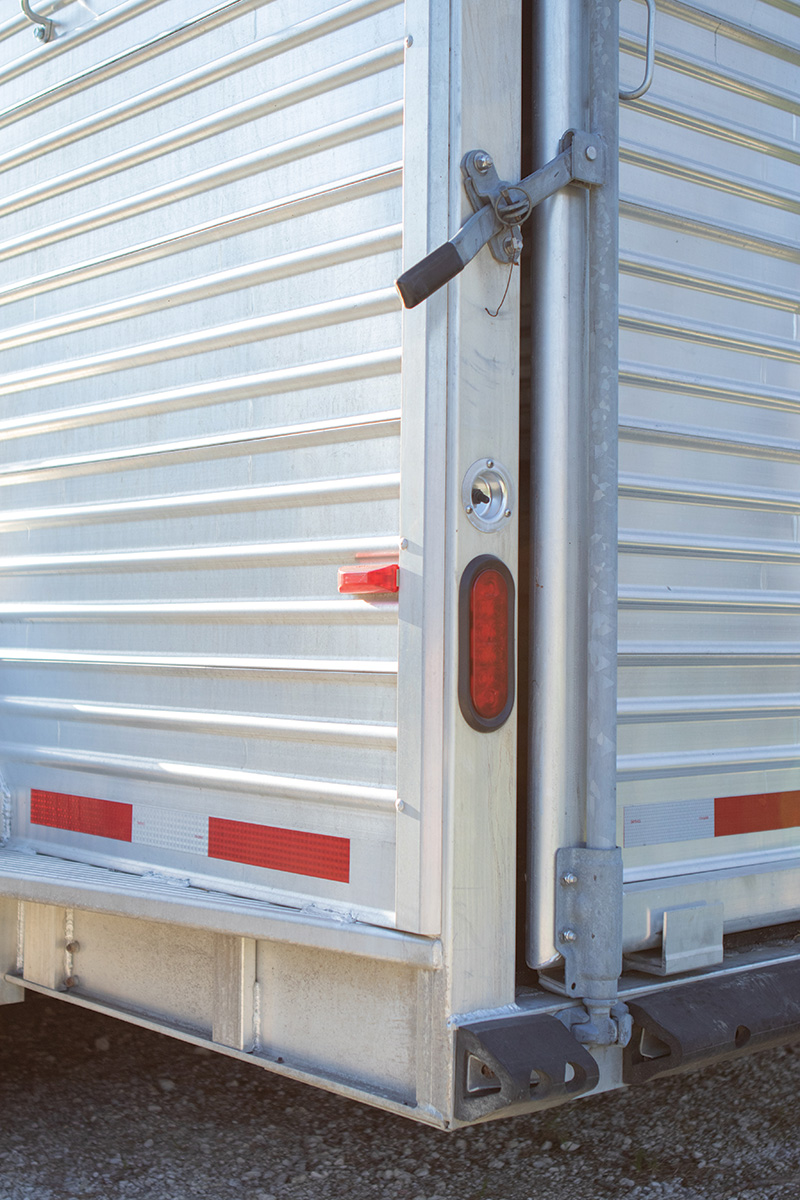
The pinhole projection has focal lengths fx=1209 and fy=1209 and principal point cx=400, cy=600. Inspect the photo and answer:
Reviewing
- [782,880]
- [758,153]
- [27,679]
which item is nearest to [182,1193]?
[27,679]

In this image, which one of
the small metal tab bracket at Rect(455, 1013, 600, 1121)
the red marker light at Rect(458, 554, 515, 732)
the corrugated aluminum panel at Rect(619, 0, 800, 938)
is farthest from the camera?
the corrugated aluminum panel at Rect(619, 0, 800, 938)

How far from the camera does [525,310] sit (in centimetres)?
250

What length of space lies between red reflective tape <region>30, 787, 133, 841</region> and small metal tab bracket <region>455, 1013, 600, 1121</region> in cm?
109

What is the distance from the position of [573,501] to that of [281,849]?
903mm

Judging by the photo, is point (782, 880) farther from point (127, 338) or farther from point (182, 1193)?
point (127, 338)

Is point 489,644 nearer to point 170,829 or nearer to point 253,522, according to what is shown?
point 253,522

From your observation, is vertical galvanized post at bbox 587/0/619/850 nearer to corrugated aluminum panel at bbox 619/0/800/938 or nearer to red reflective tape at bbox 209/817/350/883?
corrugated aluminum panel at bbox 619/0/800/938

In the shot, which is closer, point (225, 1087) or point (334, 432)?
point (334, 432)

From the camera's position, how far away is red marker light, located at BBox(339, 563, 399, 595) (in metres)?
2.18

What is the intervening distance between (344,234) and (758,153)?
1.07 m

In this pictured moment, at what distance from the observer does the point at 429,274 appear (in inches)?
81.4

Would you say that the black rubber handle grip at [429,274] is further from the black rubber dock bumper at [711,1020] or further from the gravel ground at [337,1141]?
the gravel ground at [337,1141]

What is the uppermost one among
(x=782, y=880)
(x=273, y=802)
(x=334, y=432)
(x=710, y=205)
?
(x=710, y=205)

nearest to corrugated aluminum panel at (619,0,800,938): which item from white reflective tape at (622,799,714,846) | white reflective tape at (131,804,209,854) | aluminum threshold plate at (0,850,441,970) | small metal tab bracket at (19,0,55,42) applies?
white reflective tape at (622,799,714,846)
